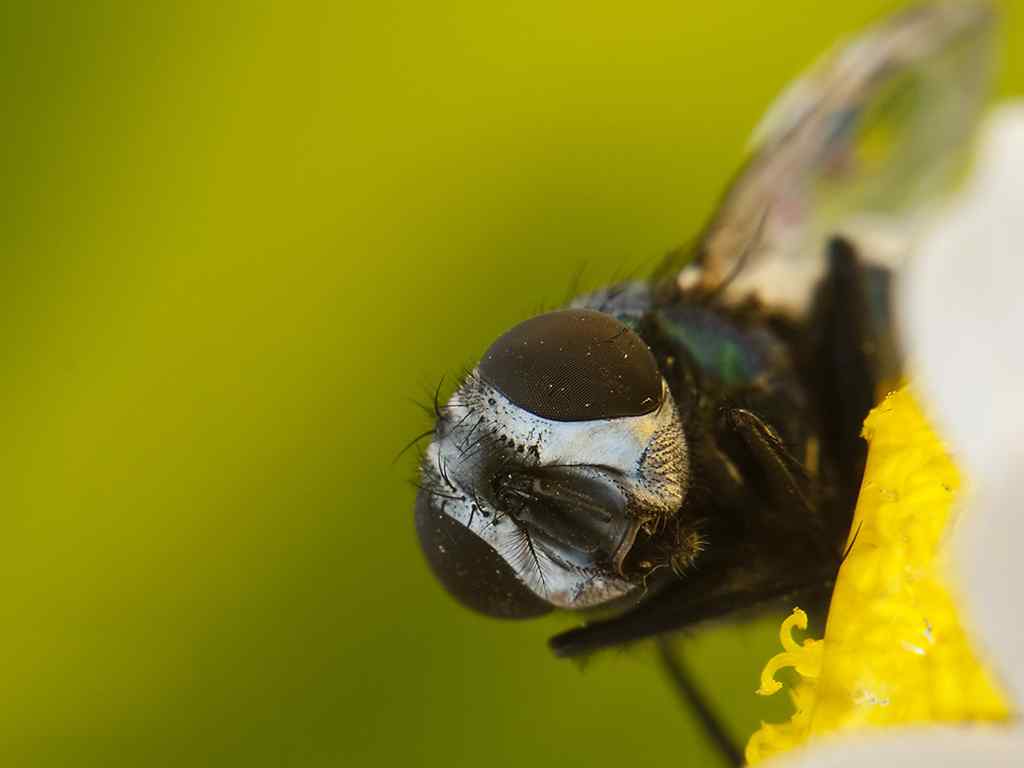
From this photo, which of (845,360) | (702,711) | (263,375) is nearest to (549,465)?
(845,360)

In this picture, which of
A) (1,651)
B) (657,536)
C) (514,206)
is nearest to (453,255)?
(514,206)

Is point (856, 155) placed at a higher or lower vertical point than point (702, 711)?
higher

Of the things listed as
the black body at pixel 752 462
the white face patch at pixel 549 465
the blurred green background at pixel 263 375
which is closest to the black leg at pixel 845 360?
the black body at pixel 752 462

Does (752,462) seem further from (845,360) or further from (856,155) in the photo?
(856,155)

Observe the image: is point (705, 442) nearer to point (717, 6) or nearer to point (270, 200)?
point (270, 200)

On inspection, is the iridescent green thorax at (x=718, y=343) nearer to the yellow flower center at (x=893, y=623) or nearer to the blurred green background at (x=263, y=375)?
the yellow flower center at (x=893, y=623)

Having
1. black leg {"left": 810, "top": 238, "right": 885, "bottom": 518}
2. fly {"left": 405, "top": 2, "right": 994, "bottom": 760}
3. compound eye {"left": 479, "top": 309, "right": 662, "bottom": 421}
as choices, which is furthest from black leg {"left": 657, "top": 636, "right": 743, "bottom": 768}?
compound eye {"left": 479, "top": 309, "right": 662, "bottom": 421}

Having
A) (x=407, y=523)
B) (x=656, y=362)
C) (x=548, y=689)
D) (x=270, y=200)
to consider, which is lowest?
(x=548, y=689)
